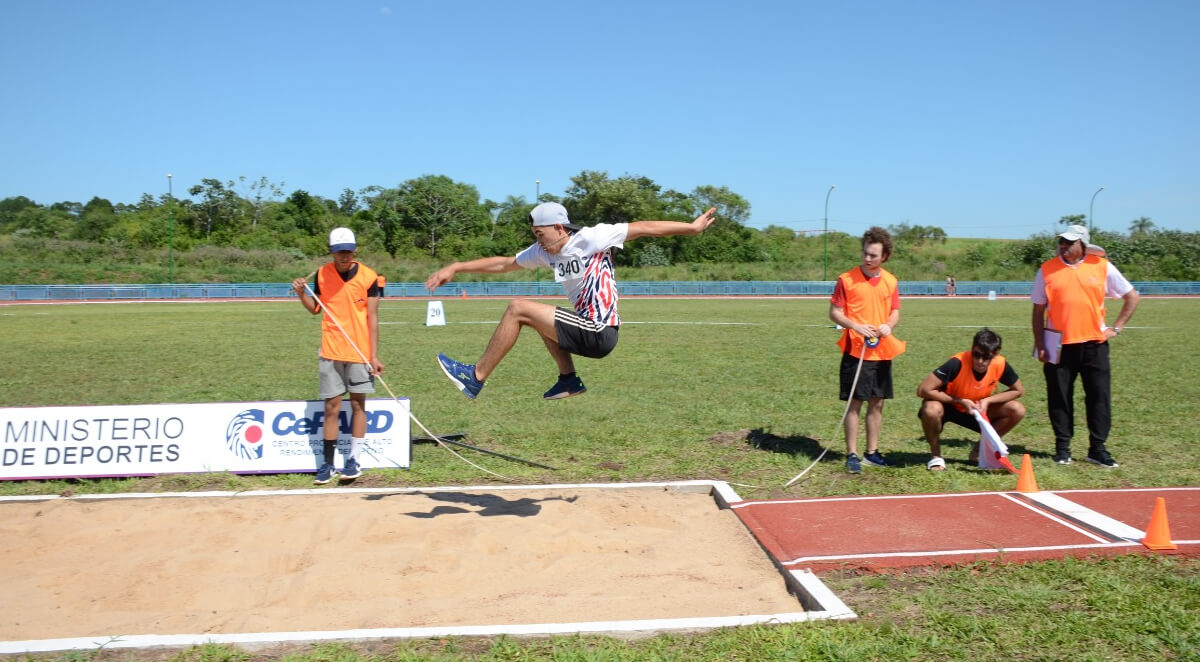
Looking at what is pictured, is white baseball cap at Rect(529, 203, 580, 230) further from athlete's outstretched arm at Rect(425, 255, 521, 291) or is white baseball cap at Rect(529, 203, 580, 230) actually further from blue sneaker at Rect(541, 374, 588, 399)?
blue sneaker at Rect(541, 374, 588, 399)

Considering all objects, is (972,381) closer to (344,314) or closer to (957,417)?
(957,417)

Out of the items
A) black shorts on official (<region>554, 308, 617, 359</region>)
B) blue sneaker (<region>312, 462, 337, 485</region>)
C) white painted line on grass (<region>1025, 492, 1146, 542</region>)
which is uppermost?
black shorts on official (<region>554, 308, 617, 359</region>)

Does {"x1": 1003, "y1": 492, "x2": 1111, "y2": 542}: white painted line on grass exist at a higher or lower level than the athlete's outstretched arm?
lower

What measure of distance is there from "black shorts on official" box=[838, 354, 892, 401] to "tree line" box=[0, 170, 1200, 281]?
56.1 meters

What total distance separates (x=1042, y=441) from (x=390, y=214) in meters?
70.1

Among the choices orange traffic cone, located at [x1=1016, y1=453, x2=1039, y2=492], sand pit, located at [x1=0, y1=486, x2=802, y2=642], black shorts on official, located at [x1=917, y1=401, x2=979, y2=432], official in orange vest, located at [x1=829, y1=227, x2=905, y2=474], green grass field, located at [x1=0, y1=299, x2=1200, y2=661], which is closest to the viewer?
green grass field, located at [x1=0, y1=299, x2=1200, y2=661]

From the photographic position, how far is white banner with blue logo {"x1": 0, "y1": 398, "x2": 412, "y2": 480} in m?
8.01

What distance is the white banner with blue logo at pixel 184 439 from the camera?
8.01 meters

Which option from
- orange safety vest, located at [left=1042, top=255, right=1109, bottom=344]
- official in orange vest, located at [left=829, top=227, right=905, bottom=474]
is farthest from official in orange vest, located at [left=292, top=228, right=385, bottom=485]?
orange safety vest, located at [left=1042, top=255, right=1109, bottom=344]

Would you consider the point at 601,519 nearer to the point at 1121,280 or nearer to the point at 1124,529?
the point at 1124,529

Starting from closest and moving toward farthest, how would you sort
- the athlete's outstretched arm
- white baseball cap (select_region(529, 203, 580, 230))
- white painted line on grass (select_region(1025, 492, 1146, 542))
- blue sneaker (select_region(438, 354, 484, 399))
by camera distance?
white painted line on grass (select_region(1025, 492, 1146, 542)), white baseball cap (select_region(529, 203, 580, 230)), the athlete's outstretched arm, blue sneaker (select_region(438, 354, 484, 399))

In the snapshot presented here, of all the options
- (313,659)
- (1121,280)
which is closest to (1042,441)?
(1121,280)

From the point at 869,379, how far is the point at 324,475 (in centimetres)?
525

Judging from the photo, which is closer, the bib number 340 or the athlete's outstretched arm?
the bib number 340
